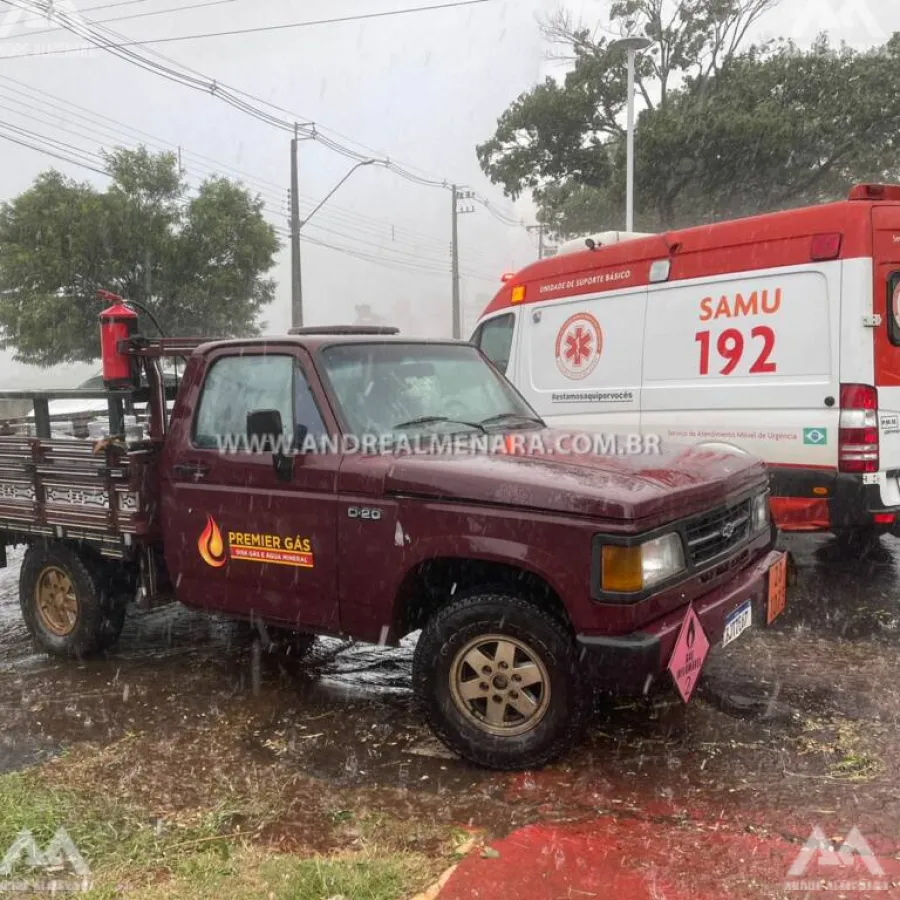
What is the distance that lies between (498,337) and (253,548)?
4.45 m

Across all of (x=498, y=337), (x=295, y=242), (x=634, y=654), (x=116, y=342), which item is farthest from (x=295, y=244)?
(x=634, y=654)

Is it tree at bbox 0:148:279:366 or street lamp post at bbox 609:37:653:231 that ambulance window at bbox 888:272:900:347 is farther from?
tree at bbox 0:148:279:366

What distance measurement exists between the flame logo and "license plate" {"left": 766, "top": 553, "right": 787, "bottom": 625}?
2.70m

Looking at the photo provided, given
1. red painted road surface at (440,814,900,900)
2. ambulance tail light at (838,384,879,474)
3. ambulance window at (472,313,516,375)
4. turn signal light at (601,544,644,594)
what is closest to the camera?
red painted road surface at (440,814,900,900)

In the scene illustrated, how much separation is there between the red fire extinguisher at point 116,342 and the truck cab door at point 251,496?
22.8 inches

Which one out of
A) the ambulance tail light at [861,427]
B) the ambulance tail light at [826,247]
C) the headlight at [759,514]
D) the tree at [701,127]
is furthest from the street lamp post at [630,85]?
the headlight at [759,514]

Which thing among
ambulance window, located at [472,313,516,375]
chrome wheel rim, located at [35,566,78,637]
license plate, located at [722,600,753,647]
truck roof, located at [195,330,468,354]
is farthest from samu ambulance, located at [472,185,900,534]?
chrome wheel rim, located at [35,566,78,637]

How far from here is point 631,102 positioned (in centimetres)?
1844

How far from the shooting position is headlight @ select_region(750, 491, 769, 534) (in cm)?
420

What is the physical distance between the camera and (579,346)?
7195mm

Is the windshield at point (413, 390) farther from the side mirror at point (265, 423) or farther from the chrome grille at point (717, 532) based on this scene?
the chrome grille at point (717, 532)

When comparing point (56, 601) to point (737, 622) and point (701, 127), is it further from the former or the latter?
point (701, 127)

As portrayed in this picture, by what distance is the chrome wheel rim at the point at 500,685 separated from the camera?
3471 mm

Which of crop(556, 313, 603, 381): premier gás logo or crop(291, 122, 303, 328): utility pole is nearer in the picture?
crop(556, 313, 603, 381): premier gás logo
